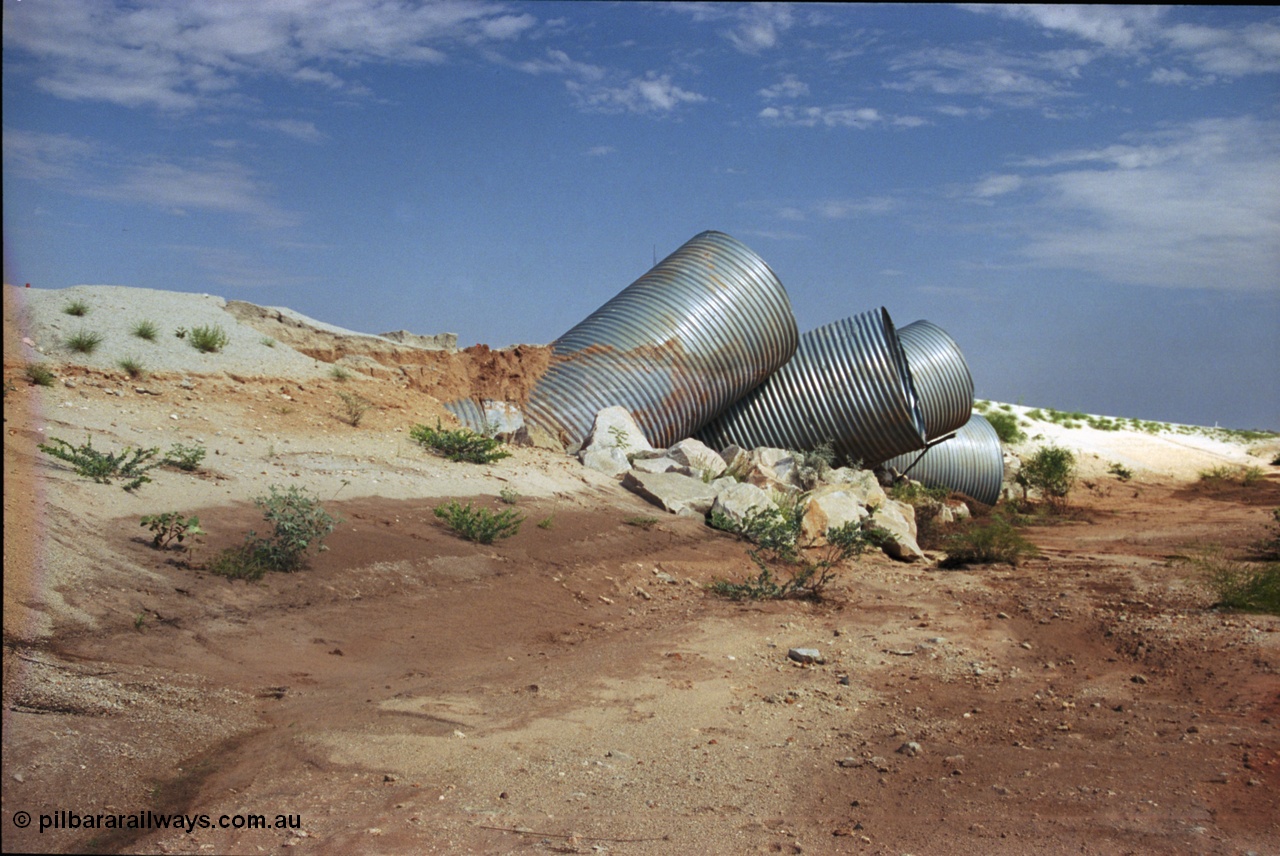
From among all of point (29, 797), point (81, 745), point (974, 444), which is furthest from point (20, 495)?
point (974, 444)

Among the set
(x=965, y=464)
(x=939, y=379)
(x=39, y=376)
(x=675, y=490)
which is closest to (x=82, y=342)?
(x=39, y=376)

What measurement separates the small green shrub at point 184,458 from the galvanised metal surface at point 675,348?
4.74 meters

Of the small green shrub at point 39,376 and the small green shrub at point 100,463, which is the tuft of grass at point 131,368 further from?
the small green shrub at point 100,463

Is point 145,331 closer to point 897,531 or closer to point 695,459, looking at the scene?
point 695,459

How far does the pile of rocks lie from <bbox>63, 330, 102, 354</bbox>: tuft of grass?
4.71 metres

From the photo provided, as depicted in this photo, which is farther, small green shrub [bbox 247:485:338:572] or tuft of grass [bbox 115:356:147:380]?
tuft of grass [bbox 115:356:147:380]

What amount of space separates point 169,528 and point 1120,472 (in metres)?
20.4

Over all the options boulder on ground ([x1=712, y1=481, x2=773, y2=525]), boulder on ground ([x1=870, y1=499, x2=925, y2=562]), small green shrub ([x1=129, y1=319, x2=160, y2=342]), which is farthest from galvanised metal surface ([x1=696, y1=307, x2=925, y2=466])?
small green shrub ([x1=129, y1=319, x2=160, y2=342])

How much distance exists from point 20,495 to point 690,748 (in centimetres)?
389

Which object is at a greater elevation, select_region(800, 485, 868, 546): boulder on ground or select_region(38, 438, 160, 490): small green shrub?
select_region(38, 438, 160, 490): small green shrub

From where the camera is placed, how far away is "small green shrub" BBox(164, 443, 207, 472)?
703cm

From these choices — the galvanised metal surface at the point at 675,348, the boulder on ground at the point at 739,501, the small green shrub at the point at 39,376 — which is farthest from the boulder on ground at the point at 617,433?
the small green shrub at the point at 39,376

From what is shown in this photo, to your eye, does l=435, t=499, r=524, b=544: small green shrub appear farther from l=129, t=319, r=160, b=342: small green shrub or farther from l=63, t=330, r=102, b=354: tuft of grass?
l=129, t=319, r=160, b=342: small green shrub
